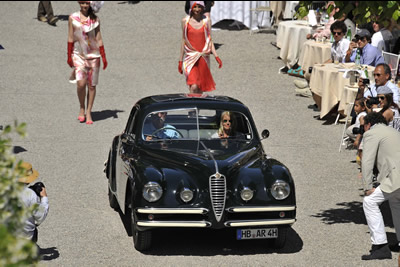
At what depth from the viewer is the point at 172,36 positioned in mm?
24031

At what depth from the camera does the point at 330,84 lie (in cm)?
1468


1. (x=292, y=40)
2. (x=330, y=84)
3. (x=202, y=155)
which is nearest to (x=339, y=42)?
(x=330, y=84)

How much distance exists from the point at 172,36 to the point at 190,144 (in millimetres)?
15372

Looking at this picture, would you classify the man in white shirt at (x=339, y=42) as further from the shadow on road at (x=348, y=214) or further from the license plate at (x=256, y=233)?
the license plate at (x=256, y=233)

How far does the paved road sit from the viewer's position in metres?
8.52

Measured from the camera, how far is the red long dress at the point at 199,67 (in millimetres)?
13922

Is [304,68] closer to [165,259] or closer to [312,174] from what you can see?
[312,174]

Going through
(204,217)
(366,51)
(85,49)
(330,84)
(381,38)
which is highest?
(204,217)

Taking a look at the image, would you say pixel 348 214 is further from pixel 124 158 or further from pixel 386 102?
pixel 124 158

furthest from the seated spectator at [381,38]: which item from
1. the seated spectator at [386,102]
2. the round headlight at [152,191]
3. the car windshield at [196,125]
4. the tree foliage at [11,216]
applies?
the tree foliage at [11,216]

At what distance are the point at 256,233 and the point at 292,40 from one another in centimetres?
1169

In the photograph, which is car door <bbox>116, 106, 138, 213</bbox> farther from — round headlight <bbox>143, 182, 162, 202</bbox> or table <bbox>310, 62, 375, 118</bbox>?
table <bbox>310, 62, 375, 118</bbox>

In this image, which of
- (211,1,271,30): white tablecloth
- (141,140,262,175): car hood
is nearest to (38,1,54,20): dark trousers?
(211,1,271,30): white tablecloth

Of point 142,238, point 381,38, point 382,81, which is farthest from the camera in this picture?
point 381,38
